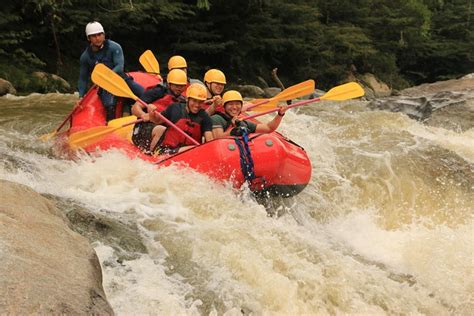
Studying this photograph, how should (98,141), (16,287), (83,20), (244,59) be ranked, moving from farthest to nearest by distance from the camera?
1. (244,59)
2. (83,20)
3. (98,141)
4. (16,287)

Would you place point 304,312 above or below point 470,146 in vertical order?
above

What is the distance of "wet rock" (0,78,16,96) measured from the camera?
34.2 ft

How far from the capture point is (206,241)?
12.4 ft

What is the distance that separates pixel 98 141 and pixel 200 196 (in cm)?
176

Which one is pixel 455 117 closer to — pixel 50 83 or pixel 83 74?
pixel 83 74

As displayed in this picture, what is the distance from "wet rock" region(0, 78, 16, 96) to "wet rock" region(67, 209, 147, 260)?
7517 mm

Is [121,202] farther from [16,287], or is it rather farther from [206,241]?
[16,287]

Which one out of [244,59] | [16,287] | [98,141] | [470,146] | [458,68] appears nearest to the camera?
[16,287]

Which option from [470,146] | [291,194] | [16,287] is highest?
[16,287]

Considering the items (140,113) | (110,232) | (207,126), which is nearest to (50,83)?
(140,113)

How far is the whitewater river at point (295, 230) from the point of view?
11.0 ft

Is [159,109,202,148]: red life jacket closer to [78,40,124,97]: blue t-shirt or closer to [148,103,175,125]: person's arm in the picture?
[148,103,175,125]: person's arm

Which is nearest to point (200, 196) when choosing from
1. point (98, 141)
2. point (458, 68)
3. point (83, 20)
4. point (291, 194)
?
point (291, 194)

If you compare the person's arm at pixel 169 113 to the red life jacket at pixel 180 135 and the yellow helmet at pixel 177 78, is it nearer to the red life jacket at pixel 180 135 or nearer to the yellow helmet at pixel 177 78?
the red life jacket at pixel 180 135
